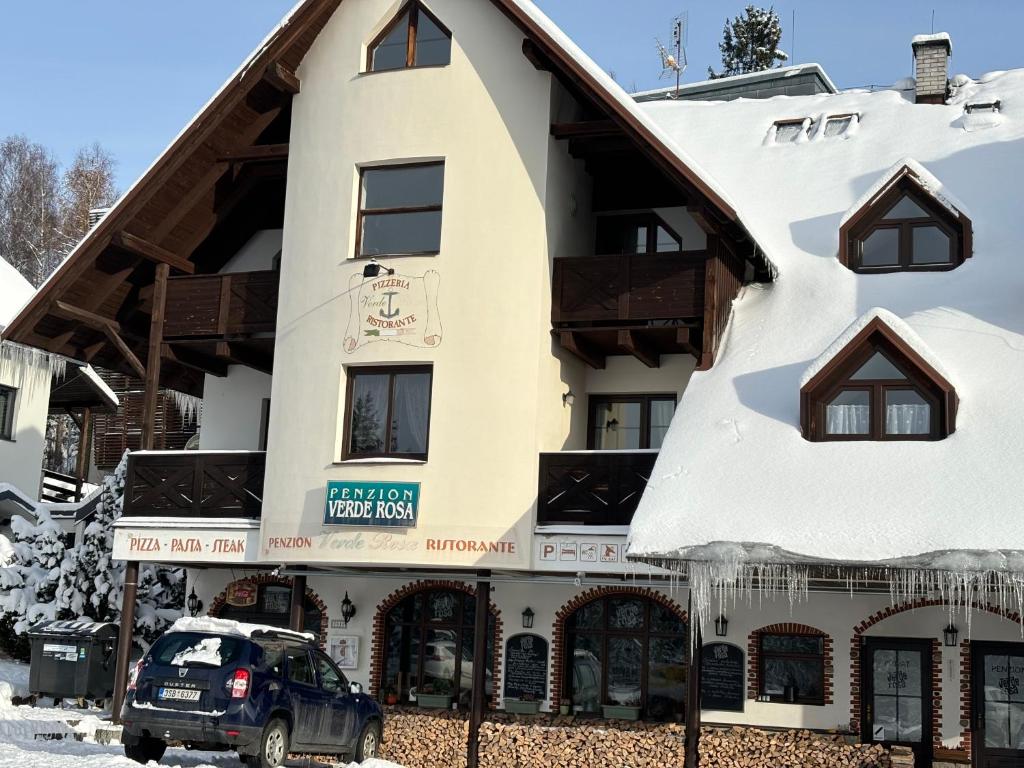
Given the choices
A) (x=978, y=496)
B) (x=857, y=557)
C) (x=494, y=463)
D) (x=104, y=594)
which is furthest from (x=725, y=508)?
(x=104, y=594)

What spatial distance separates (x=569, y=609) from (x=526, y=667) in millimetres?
1033

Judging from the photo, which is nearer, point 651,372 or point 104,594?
point 651,372

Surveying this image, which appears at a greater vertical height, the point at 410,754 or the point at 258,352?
the point at 258,352

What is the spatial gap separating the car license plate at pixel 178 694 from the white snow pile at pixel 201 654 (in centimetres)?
27

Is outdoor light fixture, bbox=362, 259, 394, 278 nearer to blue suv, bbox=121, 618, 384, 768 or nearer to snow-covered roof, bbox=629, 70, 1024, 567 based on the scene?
snow-covered roof, bbox=629, 70, 1024, 567

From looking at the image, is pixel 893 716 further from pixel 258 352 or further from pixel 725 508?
pixel 258 352

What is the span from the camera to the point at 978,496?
48.5 ft

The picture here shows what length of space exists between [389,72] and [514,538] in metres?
6.91

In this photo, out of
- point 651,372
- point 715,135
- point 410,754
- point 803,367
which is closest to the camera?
point 803,367

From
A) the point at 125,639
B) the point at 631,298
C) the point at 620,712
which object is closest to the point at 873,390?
the point at 631,298

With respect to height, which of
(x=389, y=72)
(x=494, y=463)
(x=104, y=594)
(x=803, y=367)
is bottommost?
(x=104, y=594)

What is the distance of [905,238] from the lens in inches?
747

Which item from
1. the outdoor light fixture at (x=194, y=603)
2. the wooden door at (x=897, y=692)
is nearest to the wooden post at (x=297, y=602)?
the outdoor light fixture at (x=194, y=603)

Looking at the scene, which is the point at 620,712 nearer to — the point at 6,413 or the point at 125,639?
the point at 125,639
